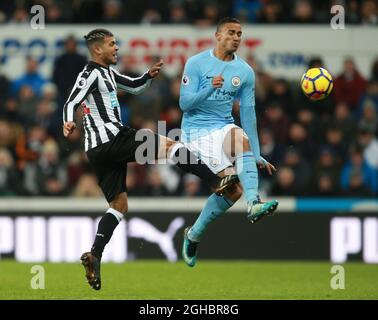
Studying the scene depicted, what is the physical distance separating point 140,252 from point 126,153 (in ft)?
17.8

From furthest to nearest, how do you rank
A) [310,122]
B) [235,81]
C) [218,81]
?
[310,122] → [235,81] → [218,81]

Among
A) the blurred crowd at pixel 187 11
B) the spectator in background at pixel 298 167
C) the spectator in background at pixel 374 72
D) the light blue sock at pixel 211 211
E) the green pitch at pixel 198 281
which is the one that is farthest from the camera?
the blurred crowd at pixel 187 11

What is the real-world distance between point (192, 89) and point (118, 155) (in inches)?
42.3

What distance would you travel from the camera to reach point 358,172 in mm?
15930

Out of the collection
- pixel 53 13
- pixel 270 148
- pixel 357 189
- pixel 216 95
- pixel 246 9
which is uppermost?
pixel 246 9

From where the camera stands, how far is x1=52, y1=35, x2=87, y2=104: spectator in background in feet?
53.2

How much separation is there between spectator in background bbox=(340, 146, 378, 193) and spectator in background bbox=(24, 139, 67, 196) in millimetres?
4145

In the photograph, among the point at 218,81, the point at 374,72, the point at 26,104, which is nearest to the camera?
the point at 218,81

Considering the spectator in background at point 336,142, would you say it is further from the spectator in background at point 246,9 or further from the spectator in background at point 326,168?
the spectator in background at point 246,9

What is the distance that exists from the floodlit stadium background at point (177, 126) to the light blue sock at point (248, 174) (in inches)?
183

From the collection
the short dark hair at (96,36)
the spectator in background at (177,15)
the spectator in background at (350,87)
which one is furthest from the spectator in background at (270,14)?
the short dark hair at (96,36)

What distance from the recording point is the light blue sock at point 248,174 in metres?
10.3

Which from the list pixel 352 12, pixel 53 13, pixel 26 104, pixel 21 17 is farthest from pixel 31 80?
pixel 352 12

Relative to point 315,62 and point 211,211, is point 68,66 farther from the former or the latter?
point 211,211
